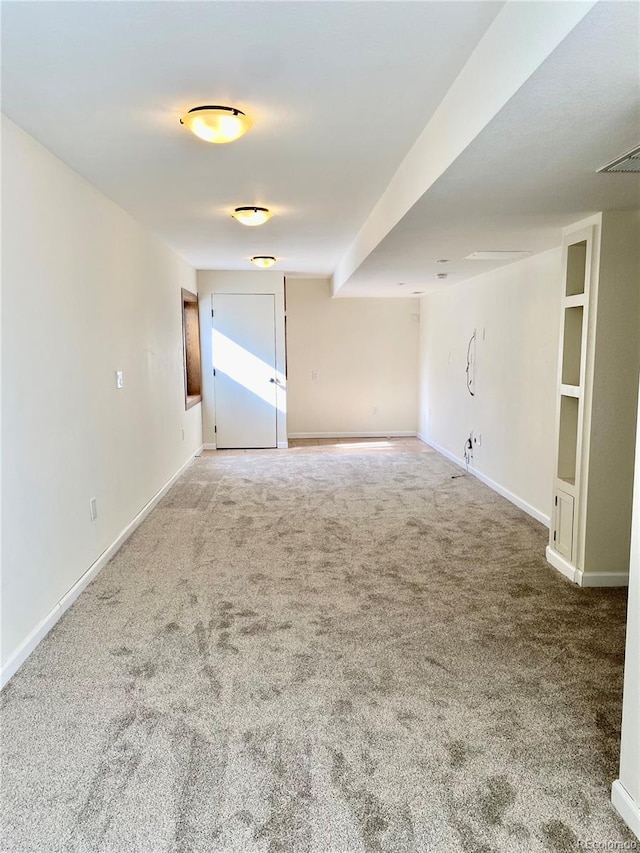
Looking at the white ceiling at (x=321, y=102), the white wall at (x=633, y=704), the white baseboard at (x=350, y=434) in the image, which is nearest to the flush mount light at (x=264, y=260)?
the white ceiling at (x=321, y=102)

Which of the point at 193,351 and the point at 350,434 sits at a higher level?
the point at 193,351

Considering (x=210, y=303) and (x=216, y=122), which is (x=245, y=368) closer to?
(x=210, y=303)

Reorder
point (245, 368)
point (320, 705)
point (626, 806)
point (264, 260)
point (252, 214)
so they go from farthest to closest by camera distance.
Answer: point (245, 368), point (264, 260), point (252, 214), point (320, 705), point (626, 806)

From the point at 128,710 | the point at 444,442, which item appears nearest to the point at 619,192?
the point at 128,710

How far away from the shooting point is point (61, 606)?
9.43 ft

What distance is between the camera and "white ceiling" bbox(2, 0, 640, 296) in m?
1.62

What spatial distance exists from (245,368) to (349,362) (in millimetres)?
1742

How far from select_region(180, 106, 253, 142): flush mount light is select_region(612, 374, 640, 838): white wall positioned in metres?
1.84

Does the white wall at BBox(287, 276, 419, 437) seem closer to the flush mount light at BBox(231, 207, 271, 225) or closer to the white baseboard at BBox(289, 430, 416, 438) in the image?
the white baseboard at BBox(289, 430, 416, 438)

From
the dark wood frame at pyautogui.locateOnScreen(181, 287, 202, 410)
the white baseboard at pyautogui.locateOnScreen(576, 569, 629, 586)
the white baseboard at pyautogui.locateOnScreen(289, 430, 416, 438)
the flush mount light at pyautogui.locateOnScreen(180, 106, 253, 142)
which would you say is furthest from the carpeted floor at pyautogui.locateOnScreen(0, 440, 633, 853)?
the white baseboard at pyautogui.locateOnScreen(289, 430, 416, 438)

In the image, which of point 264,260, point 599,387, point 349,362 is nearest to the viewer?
point 599,387

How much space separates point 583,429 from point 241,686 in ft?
7.47

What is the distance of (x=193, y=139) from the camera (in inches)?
102

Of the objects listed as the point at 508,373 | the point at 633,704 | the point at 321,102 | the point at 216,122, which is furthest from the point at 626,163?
the point at 508,373
